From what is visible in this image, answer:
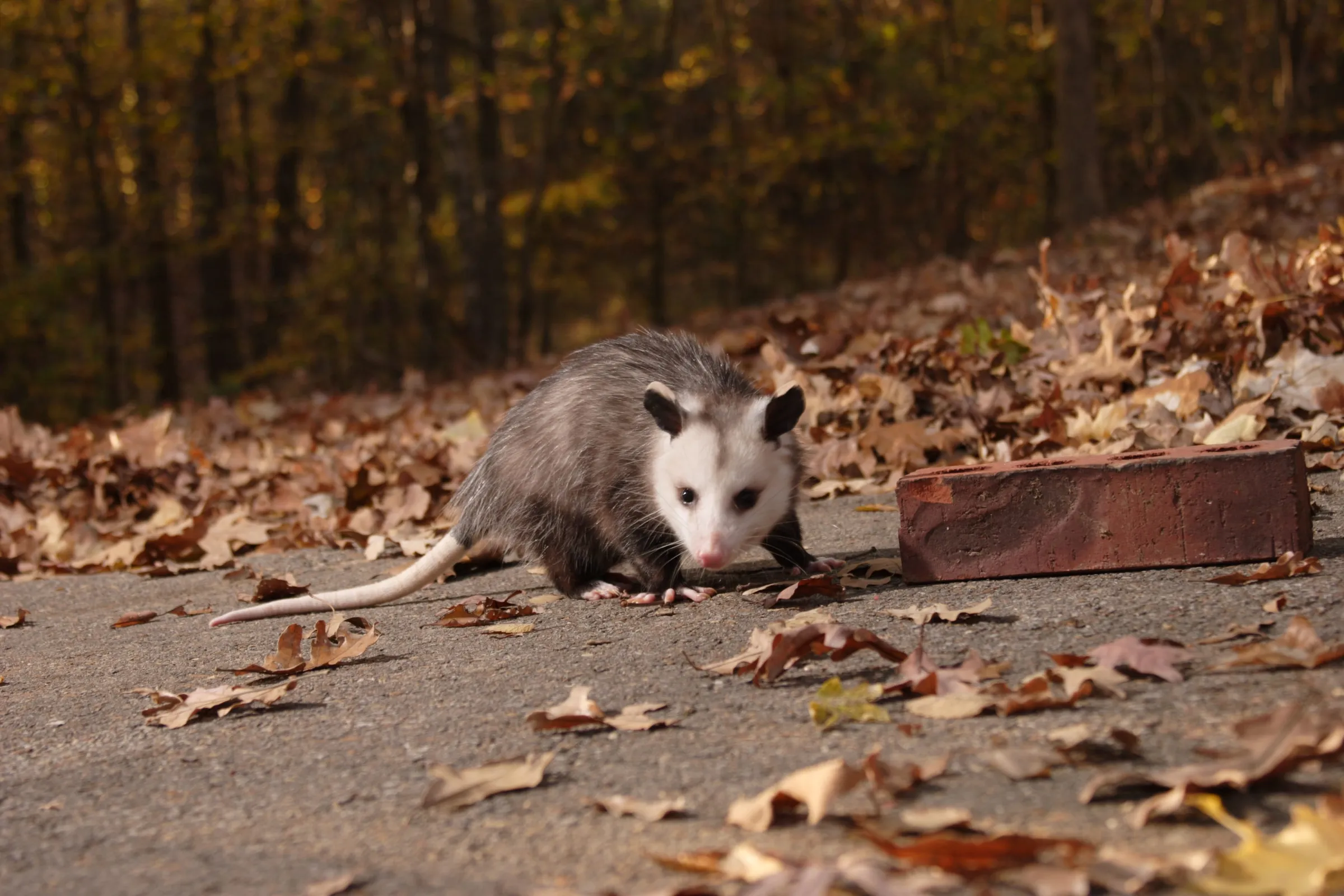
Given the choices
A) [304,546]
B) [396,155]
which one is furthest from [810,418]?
[396,155]

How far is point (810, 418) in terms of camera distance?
16.4 feet

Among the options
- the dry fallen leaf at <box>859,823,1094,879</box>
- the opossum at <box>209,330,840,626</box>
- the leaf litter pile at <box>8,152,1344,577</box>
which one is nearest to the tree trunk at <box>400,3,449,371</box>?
the leaf litter pile at <box>8,152,1344,577</box>

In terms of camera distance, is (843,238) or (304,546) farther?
(843,238)

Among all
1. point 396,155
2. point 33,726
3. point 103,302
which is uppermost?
point 396,155

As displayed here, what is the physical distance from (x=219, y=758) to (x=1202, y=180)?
64.6ft

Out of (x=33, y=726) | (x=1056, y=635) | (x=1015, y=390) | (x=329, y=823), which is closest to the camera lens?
(x=329, y=823)

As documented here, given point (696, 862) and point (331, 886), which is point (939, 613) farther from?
point (331, 886)

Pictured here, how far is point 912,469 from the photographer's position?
452cm

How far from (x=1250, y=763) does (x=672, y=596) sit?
1812 millimetres

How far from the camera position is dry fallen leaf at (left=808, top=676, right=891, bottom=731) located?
2.12 meters

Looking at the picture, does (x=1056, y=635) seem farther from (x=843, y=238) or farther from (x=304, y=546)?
(x=843, y=238)

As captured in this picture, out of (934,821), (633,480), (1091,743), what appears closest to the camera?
(934,821)

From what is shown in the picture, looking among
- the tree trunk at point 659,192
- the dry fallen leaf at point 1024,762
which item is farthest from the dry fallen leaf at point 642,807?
the tree trunk at point 659,192

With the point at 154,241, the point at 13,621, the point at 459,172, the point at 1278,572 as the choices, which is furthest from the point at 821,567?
the point at 154,241
